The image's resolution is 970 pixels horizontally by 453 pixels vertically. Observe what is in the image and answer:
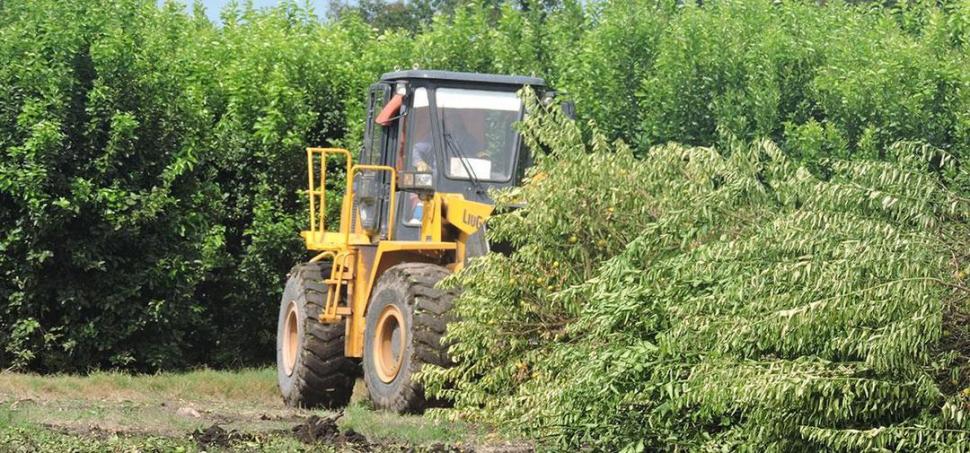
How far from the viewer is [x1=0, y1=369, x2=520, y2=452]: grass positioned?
10297 millimetres

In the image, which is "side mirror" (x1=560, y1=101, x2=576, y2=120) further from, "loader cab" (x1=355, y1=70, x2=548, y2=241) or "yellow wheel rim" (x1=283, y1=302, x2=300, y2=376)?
"yellow wheel rim" (x1=283, y1=302, x2=300, y2=376)

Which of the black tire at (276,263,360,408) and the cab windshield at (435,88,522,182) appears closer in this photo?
the cab windshield at (435,88,522,182)

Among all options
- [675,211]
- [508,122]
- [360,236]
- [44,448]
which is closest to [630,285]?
[675,211]

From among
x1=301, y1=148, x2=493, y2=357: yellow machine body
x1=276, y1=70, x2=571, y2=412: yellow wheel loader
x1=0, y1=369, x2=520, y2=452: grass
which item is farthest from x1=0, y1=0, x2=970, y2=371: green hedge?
x1=276, y1=70, x2=571, y2=412: yellow wheel loader

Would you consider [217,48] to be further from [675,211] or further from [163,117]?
[675,211]

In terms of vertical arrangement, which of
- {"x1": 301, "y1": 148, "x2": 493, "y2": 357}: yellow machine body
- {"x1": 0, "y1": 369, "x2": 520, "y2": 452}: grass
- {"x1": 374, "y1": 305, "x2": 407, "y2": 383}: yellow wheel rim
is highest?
{"x1": 301, "y1": 148, "x2": 493, "y2": 357}: yellow machine body

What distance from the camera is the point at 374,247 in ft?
48.8

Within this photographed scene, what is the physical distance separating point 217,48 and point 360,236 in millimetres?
7954

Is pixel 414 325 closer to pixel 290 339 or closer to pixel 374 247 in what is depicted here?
pixel 374 247

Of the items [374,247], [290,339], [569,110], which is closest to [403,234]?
[374,247]

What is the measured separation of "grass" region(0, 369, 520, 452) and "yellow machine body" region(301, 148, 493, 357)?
99cm

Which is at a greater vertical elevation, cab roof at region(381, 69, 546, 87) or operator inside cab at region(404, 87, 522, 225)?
cab roof at region(381, 69, 546, 87)

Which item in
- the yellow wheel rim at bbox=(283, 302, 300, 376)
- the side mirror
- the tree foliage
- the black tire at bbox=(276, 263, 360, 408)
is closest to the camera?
the tree foliage

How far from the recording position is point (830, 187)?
8.41m
